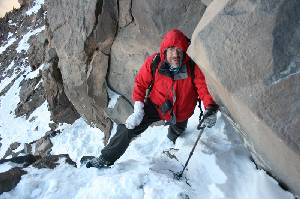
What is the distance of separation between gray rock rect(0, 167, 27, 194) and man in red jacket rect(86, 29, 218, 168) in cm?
120

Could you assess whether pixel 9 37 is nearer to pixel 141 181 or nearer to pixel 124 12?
pixel 124 12

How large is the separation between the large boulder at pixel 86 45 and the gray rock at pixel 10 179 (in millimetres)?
6395

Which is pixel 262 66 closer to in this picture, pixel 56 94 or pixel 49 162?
pixel 49 162

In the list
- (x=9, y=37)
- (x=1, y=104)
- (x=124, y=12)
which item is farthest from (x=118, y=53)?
(x=9, y=37)

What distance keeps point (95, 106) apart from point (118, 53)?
2699mm

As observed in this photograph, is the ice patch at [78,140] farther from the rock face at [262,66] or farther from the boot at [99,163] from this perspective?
the rock face at [262,66]

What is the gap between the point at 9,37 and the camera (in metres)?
46.0

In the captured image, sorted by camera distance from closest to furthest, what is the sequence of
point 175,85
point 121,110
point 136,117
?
point 175,85 → point 136,117 → point 121,110

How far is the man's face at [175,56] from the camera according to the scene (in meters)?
6.21

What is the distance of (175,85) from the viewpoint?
646 centimetres

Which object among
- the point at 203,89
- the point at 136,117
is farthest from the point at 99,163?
the point at 203,89

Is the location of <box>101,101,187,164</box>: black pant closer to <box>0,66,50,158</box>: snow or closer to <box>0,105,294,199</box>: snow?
<box>0,105,294,199</box>: snow

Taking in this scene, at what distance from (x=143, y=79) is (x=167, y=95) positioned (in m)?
0.50

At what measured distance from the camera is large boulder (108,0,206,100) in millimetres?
9898
